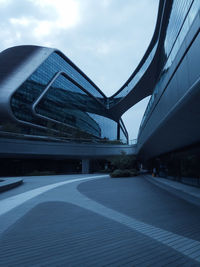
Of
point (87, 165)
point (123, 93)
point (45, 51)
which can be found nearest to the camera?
point (87, 165)

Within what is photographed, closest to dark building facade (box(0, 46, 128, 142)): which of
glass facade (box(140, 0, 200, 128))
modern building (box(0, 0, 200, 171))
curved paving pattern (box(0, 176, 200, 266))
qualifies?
modern building (box(0, 0, 200, 171))

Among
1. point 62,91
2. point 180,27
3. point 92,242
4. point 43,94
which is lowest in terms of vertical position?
point 92,242

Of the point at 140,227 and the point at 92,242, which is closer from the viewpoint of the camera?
the point at 92,242

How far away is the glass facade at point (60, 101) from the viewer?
139 feet

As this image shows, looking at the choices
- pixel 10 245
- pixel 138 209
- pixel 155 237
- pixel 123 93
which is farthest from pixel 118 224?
pixel 123 93

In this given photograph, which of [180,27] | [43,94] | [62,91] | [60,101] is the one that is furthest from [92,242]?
[62,91]

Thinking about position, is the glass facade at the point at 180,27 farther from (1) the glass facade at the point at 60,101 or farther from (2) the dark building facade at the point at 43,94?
(1) the glass facade at the point at 60,101

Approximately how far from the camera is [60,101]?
51.7 m

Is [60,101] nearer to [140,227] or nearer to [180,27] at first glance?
[180,27]

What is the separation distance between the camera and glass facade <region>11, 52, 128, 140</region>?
42459 mm

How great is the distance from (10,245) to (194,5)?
975 centimetres

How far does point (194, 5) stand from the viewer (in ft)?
21.7

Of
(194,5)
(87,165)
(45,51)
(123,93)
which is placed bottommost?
(87,165)

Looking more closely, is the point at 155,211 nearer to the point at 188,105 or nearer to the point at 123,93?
the point at 188,105
